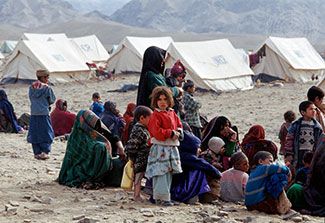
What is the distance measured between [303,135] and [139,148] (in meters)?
1.68

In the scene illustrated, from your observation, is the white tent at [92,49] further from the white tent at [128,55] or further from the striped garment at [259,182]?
the striped garment at [259,182]

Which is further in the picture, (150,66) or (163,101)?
(150,66)

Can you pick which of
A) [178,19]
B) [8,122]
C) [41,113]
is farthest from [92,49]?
[178,19]

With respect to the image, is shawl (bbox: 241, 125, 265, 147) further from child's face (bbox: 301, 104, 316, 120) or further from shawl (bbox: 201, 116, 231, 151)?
child's face (bbox: 301, 104, 316, 120)

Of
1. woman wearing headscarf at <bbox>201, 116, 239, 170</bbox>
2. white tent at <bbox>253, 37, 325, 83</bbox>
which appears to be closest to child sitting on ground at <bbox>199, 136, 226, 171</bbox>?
woman wearing headscarf at <bbox>201, 116, 239, 170</bbox>

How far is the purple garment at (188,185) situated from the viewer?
15.6ft

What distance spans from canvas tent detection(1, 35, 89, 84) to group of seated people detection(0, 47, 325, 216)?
1360 cm

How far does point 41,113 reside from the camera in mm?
6949

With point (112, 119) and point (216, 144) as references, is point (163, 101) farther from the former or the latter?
point (112, 119)

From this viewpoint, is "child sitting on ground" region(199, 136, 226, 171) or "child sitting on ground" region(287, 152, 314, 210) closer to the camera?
"child sitting on ground" region(287, 152, 314, 210)

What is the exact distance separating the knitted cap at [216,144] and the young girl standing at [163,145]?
902 mm

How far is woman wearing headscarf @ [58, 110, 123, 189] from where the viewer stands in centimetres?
541

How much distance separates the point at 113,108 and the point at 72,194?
9.13ft

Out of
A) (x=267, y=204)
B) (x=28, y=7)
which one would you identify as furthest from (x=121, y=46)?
(x=28, y=7)
